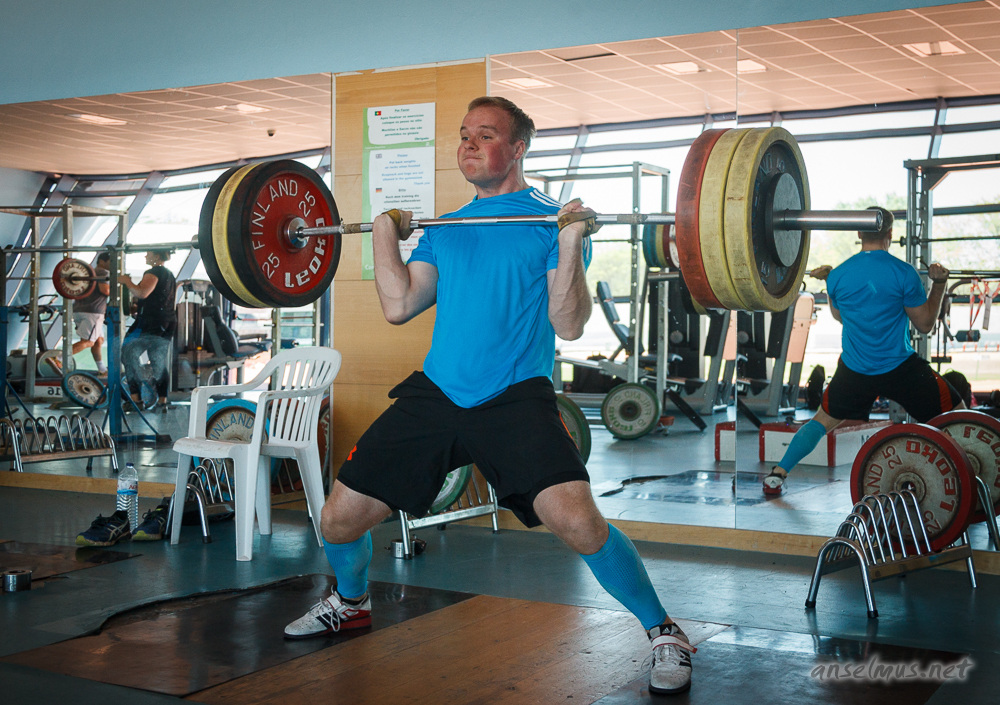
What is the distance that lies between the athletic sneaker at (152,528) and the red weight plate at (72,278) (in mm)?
1848

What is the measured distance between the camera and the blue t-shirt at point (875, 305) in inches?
130

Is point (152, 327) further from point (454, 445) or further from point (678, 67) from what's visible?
point (454, 445)

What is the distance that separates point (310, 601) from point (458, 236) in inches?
50.6

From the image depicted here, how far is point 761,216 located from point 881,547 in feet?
4.07

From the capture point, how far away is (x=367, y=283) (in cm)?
423

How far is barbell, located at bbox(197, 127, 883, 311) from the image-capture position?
2.02 m

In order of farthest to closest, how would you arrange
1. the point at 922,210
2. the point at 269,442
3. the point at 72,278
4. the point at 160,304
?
1. the point at 72,278
2. the point at 160,304
3. the point at 269,442
4. the point at 922,210

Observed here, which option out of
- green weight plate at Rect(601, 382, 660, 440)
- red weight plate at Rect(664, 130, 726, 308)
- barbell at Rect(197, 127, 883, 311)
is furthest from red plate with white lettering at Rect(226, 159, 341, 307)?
green weight plate at Rect(601, 382, 660, 440)

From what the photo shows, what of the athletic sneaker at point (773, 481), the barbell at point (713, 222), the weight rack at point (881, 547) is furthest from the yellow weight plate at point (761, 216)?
the athletic sneaker at point (773, 481)

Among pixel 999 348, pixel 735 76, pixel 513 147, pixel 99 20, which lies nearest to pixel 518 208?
pixel 513 147

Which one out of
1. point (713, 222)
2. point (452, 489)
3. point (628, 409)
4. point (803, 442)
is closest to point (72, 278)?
point (452, 489)

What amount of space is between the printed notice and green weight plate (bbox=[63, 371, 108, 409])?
73.8 inches

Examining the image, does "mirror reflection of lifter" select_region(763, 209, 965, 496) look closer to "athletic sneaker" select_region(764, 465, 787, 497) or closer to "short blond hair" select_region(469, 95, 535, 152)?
Answer: "athletic sneaker" select_region(764, 465, 787, 497)

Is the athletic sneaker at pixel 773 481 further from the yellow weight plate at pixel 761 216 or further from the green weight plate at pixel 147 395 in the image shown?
the green weight plate at pixel 147 395
